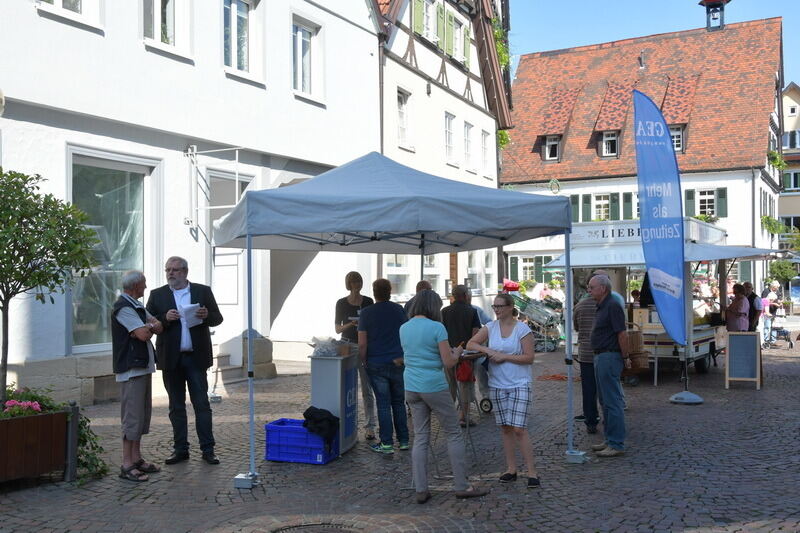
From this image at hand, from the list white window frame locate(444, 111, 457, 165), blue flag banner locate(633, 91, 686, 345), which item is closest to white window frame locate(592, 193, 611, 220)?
white window frame locate(444, 111, 457, 165)

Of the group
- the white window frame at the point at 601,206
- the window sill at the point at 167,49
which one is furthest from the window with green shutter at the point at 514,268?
the window sill at the point at 167,49

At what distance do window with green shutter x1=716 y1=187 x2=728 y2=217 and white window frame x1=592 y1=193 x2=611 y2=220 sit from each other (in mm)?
5055

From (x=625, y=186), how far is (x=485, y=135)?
16884 millimetres

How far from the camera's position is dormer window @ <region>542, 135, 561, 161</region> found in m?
43.1

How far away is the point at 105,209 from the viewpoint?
39.0ft

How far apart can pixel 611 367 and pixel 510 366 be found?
1616 millimetres

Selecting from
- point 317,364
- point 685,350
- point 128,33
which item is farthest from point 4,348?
point 685,350

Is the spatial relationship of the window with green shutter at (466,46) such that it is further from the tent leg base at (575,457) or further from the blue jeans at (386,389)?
the tent leg base at (575,457)

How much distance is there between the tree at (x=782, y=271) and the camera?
42844mm

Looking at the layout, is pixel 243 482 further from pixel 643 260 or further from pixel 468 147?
pixel 468 147

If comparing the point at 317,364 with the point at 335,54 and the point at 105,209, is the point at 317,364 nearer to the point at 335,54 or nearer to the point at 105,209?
the point at 105,209

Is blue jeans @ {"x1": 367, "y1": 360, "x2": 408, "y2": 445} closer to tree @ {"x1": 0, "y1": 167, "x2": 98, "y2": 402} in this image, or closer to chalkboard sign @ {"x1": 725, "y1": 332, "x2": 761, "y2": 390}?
tree @ {"x1": 0, "y1": 167, "x2": 98, "y2": 402}

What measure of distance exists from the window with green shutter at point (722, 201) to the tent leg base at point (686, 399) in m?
29.9

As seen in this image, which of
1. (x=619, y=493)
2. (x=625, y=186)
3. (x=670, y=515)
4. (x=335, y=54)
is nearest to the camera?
(x=670, y=515)
